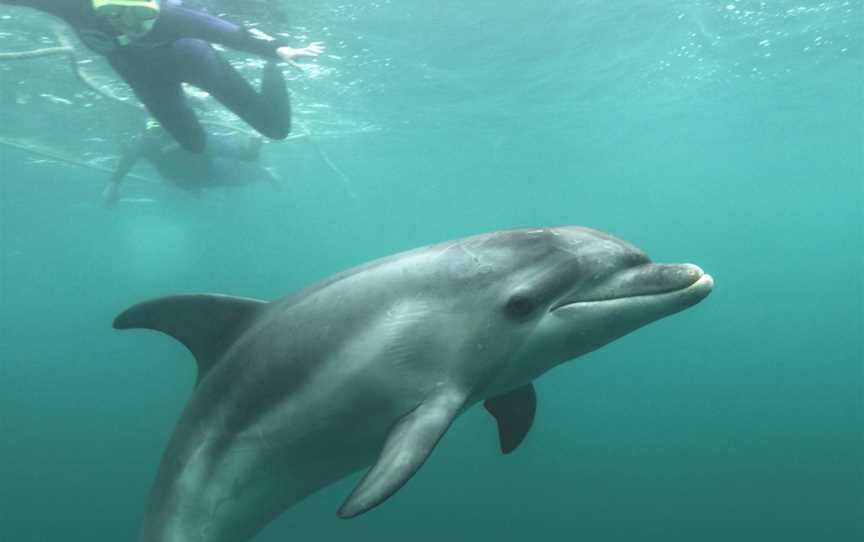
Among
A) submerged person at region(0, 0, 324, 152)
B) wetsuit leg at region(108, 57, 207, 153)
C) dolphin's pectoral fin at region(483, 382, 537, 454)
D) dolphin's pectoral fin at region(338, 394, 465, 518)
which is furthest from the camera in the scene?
wetsuit leg at region(108, 57, 207, 153)

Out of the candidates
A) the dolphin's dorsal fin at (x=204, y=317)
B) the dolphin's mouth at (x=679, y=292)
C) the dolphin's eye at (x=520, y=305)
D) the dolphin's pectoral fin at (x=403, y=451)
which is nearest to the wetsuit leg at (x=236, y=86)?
the dolphin's dorsal fin at (x=204, y=317)

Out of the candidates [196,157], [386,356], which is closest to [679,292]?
[386,356]

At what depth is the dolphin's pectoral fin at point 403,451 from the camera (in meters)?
2.98

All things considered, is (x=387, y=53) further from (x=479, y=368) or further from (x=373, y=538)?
(x=479, y=368)

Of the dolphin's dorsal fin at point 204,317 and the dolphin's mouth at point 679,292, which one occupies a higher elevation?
the dolphin's mouth at point 679,292

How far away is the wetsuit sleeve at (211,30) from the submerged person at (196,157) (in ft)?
27.3

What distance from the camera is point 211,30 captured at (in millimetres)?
9914

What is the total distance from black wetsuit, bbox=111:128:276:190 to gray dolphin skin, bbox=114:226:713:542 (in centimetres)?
1523

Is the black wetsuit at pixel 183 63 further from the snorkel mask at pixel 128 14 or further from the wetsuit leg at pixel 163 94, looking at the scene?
the snorkel mask at pixel 128 14

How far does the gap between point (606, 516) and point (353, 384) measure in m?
7.95

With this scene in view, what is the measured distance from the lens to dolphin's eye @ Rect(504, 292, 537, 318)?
3479 mm

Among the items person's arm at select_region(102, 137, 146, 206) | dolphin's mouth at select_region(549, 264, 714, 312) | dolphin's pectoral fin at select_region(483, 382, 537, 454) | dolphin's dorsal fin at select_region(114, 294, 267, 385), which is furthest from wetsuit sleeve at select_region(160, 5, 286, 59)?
person's arm at select_region(102, 137, 146, 206)

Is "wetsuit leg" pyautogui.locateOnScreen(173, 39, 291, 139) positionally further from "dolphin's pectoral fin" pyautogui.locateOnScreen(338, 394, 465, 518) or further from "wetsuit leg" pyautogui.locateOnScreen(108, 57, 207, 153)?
"dolphin's pectoral fin" pyautogui.locateOnScreen(338, 394, 465, 518)

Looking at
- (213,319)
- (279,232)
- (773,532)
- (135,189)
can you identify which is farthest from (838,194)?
(213,319)
